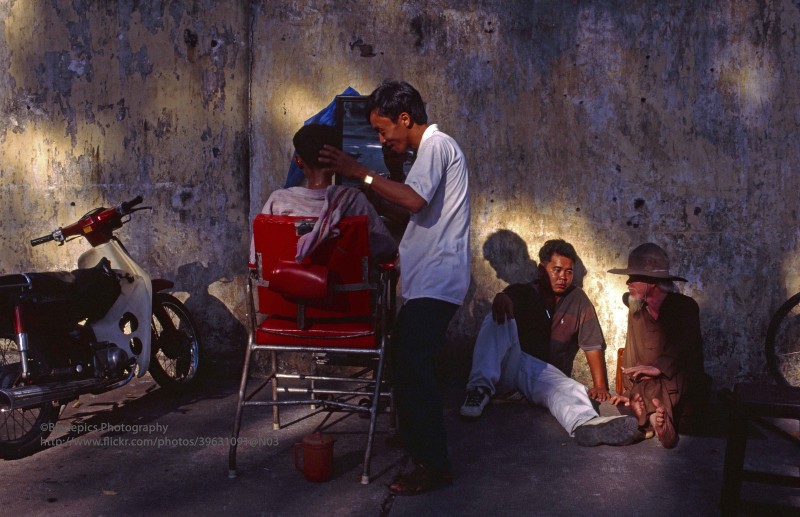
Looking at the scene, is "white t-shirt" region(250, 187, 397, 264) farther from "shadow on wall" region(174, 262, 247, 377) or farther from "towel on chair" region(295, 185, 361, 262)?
"shadow on wall" region(174, 262, 247, 377)

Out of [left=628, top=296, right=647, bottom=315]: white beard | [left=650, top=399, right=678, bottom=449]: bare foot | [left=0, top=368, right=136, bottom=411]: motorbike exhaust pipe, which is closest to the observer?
[left=0, top=368, right=136, bottom=411]: motorbike exhaust pipe

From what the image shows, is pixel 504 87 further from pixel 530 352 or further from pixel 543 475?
pixel 543 475

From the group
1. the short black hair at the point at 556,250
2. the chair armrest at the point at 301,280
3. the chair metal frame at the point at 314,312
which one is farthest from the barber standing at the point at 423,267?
the short black hair at the point at 556,250

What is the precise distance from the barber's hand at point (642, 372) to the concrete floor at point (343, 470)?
0.41m

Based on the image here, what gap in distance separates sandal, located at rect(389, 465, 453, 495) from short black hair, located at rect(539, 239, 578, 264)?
202 centimetres

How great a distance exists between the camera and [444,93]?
5.43m

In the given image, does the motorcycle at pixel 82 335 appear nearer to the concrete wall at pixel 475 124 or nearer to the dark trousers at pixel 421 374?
the concrete wall at pixel 475 124

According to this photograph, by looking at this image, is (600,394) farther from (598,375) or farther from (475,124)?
(475,124)

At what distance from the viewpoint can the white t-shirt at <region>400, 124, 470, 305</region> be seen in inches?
135

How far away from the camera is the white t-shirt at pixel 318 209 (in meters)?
4.05

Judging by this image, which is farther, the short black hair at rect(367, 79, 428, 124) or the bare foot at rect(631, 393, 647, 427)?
the bare foot at rect(631, 393, 647, 427)

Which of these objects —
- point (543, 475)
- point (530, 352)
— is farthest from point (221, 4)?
point (543, 475)

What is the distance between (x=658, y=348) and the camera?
464 centimetres

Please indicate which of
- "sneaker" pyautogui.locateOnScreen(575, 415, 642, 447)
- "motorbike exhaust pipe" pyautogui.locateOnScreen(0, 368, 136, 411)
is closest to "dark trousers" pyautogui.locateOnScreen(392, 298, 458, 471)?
"sneaker" pyautogui.locateOnScreen(575, 415, 642, 447)
